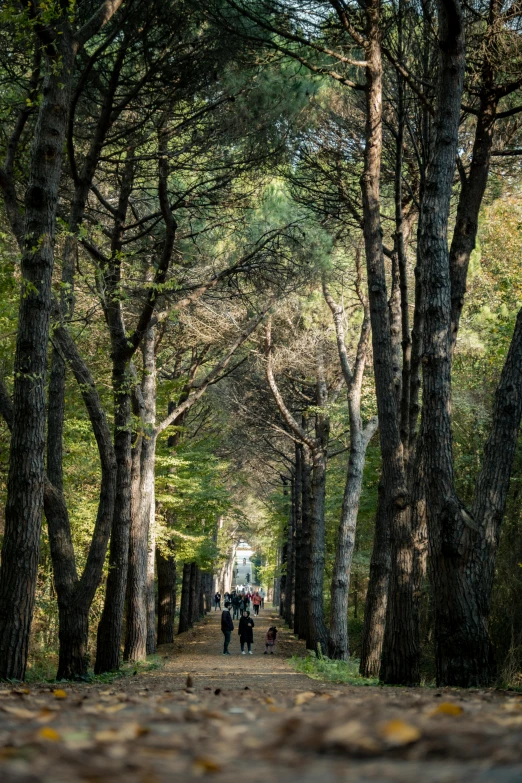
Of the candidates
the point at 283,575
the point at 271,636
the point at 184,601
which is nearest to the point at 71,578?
the point at 271,636

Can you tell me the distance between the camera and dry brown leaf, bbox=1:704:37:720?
394 cm

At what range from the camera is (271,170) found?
50.5 ft

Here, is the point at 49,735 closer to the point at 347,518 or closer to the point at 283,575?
the point at 347,518

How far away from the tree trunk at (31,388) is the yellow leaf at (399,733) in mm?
7043

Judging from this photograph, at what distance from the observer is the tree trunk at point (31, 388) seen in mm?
9219

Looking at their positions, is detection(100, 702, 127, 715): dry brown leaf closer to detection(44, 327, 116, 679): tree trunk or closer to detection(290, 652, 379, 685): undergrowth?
detection(44, 327, 116, 679): tree trunk

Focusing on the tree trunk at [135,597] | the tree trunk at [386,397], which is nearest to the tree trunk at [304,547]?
the tree trunk at [135,597]

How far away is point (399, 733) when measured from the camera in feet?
9.10

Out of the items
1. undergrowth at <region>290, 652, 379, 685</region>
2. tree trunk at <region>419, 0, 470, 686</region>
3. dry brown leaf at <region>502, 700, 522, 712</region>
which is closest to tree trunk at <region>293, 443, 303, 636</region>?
undergrowth at <region>290, 652, 379, 685</region>

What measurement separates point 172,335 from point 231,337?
2.08 m

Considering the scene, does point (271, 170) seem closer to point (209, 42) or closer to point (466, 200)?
point (209, 42)

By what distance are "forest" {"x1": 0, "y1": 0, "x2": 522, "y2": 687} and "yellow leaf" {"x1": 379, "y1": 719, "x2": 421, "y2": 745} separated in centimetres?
610

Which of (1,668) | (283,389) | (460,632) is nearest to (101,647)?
(1,668)

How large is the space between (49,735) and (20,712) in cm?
136
